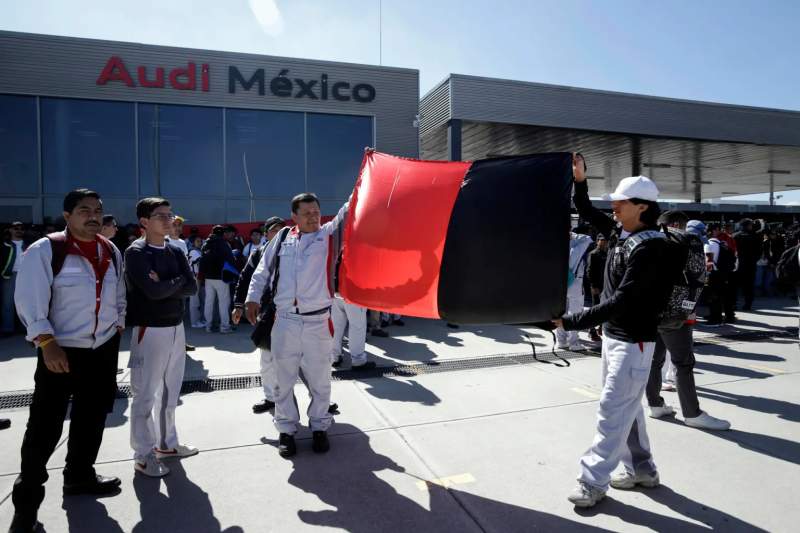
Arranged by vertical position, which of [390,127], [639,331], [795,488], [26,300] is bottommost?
[795,488]

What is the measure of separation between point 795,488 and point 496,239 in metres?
2.57

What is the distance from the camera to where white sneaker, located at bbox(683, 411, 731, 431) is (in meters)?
4.00

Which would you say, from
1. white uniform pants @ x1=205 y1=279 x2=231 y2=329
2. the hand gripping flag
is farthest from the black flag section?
white uniform pants @ x1=205 y1=279 x2=231 y2=329

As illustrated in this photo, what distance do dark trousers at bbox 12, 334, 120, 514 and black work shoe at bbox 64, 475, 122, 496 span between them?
3cm

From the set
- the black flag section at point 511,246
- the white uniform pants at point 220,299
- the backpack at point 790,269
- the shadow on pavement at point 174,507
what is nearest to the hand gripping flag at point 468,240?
the black flag section at point 511,246

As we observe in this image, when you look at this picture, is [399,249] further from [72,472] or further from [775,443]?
[775,443]

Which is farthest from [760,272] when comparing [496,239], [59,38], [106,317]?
[59,38]

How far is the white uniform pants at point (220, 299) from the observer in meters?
8.38

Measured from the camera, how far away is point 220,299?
331 inches

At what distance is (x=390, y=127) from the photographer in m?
12.6

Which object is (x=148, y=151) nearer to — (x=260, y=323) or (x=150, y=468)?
(x=260, y=323)

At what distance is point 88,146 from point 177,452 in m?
10.2

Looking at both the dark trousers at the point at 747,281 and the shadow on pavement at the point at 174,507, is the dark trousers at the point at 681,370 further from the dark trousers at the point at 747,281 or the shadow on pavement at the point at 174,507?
the dark trousers at the point at 747,281

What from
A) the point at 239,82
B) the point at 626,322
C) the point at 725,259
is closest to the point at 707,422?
the point at 626,322
